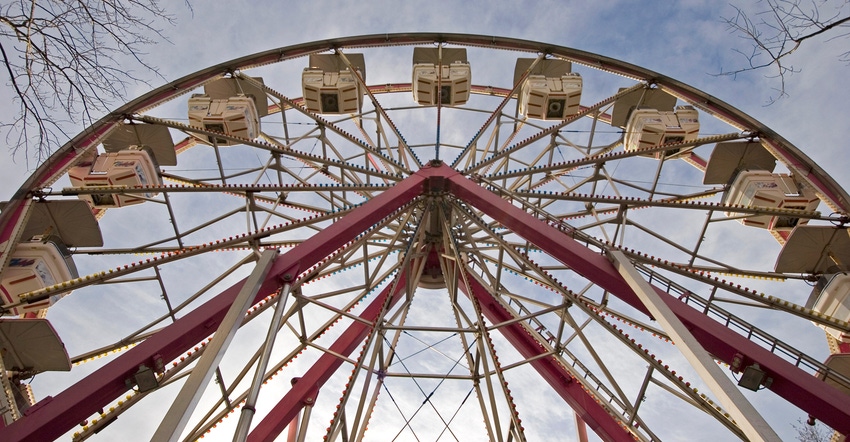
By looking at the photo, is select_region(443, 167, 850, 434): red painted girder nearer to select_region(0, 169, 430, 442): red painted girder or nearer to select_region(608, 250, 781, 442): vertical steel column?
select_region(608, 250, 781, 442): vertical steel column

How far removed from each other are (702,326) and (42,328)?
8.42m

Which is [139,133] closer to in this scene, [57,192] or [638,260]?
[57,192]

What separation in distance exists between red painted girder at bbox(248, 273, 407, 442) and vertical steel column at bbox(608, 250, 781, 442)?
4932 millimetres

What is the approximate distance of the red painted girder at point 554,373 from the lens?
29.4 ft

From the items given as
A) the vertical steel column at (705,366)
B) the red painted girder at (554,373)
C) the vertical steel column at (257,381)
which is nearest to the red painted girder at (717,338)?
the vertical steel column at (705,366)

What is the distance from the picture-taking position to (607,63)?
41.8 ft

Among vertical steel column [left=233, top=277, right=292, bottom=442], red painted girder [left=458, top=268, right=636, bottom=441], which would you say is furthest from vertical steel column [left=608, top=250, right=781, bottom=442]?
vertical steel column [left=233, top=277, right=292, bottom=442]

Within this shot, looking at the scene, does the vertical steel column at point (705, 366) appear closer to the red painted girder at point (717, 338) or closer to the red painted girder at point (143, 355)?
the red painted girder at point (717, 338)

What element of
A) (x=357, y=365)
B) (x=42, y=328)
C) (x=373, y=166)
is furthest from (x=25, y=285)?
(x=373, y=166)

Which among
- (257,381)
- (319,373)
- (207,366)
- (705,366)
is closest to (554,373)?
(319,373)

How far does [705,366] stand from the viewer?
15.8 ft

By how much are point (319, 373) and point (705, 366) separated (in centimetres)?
613

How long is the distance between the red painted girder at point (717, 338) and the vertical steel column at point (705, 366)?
1.10 ft

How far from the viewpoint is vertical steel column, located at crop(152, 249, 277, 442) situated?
13.8ft
